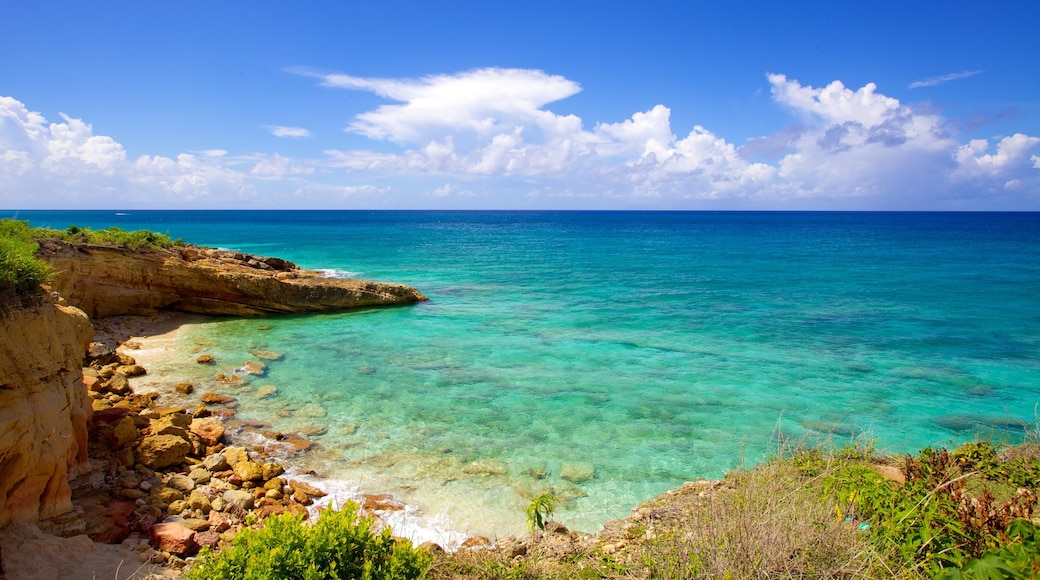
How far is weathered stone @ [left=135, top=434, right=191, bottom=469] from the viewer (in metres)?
9.21

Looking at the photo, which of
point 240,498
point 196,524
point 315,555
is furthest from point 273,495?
point 315,555

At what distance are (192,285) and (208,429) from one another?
13.9m

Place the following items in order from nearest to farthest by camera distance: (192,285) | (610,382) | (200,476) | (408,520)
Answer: (408,520) → (200,476) → (610,382) → (192,285)

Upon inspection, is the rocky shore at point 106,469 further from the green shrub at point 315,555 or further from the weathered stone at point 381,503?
the green shrub at point 315,555

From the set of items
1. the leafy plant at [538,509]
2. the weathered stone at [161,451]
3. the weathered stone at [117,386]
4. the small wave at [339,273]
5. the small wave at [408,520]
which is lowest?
the small wave at [408,520]

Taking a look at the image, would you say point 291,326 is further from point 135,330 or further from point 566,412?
point 566,412

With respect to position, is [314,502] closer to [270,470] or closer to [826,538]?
[270,470]

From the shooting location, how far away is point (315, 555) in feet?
15.3

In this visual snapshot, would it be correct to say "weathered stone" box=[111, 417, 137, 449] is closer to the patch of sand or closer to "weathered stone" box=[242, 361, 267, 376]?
Result: the patch of sand

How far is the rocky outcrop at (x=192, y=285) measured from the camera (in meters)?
19.4

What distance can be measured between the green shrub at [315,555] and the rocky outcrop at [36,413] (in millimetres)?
3809

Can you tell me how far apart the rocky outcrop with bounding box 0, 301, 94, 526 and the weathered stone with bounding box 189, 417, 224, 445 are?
238 centimetres

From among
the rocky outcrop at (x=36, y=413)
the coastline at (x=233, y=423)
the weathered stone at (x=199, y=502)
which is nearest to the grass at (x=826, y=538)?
the coastline at (x=233, y=423)

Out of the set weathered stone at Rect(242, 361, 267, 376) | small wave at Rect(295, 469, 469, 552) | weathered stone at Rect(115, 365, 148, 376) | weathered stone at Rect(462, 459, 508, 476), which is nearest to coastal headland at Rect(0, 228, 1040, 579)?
small wave at Rect(295, 469, 469, 552)
